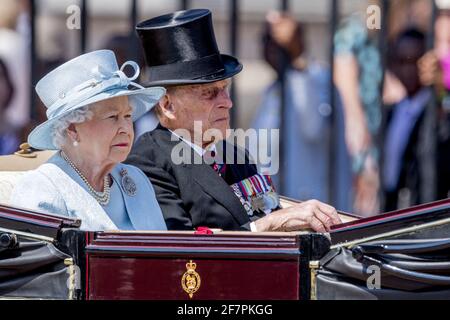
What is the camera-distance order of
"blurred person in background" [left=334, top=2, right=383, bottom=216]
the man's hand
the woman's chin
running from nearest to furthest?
1. the woman's chin
2. the man's hand
3. "blurred person in background" [left=334, top=2, right=383, bottom=216]

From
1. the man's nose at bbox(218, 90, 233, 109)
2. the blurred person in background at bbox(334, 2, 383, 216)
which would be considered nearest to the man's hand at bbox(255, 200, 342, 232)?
the man's nose at bbox(218, 90, 233, 109)

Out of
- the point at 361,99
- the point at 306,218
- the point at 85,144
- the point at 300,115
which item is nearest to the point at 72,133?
the point at 85,144

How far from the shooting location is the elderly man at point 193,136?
4.46 meters

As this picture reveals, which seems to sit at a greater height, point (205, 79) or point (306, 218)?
point (205, 79)

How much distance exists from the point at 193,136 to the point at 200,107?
0.11 m

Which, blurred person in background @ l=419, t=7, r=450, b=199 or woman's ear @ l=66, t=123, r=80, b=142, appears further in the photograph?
blurred person in background @ l=419, t=7, r=450, b=199

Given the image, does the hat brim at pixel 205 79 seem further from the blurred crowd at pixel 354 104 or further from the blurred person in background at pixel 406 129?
the blurred person in background at pixel 406 129

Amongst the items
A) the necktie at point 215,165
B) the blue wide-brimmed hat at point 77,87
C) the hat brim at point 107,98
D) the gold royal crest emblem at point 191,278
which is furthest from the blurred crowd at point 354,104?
the gold royal crest emblem at point 191,278

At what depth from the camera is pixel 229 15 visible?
6.28m

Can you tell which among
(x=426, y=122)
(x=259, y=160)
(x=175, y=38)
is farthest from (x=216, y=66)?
(x=426, y=122)

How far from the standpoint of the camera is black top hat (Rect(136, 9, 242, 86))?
458cm

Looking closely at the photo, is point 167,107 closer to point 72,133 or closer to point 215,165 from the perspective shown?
point 215,165

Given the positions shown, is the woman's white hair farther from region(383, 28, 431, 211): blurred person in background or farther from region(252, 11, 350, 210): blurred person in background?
region(383, 28, 431, 211): blurred person in background

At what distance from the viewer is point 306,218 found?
426cm
